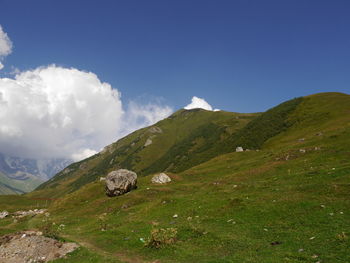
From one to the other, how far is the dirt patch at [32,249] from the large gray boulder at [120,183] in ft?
105

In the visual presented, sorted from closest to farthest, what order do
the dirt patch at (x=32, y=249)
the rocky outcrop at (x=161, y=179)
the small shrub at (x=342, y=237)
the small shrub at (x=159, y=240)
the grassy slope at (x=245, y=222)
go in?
the small shrub at (x=342, y=237) → the grassy slope at (x=245, y=222) → the small shrub at (x=159, y=240) → the dirt patch at (x=32, y=249) → the rocky outcrop at (x=161, y=179)

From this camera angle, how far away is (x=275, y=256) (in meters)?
17.0

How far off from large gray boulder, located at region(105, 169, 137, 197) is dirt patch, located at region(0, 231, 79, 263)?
105 ft

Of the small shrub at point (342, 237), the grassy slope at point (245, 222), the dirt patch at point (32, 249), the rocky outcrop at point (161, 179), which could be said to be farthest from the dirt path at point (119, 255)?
the rocky outcrop at point (161, 179)

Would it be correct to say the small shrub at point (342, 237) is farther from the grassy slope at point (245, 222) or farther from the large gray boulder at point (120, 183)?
the large gray boulder at point (120, 183)

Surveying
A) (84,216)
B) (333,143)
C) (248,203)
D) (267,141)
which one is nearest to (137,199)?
(84,216)

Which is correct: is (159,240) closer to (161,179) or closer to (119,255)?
(119,255)

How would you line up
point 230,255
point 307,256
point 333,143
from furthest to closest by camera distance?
point 333,143 → point 230,255 → point 307,256

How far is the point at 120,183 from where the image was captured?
59.4 m

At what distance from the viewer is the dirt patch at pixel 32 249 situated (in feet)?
76.6

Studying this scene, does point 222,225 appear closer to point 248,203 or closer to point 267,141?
point 248,203

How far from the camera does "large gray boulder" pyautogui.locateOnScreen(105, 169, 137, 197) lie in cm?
5916

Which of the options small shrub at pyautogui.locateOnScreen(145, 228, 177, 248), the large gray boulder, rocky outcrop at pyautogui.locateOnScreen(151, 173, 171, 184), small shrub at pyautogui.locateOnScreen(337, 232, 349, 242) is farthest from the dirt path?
rocky outcrop at pyautogui.locateOnScreen(151, 173, 171, 184)

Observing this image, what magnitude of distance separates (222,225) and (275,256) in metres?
9.61
